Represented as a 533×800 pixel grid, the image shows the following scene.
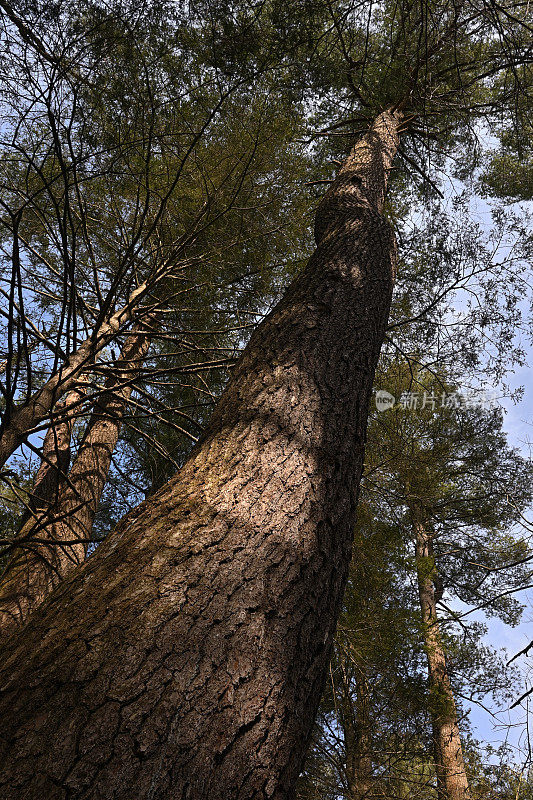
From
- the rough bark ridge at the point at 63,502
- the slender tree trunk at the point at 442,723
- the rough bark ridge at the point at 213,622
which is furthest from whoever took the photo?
the slender tree trunk at the point at 442,723

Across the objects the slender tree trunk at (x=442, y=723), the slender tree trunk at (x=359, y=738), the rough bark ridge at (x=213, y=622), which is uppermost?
the slender tree trunk at (x=442, y=723)

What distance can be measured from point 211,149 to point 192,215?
89 centimetres

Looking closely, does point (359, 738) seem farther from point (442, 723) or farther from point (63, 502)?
point (63, 502)

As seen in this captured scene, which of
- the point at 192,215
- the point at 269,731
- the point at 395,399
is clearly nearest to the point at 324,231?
the point at 269,731

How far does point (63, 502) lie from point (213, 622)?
295cm

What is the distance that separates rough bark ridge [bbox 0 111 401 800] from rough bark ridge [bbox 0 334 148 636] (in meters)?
0.66

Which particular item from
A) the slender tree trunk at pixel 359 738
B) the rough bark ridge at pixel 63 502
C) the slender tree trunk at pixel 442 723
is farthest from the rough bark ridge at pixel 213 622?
the slender tree trunk at pixel 442 723

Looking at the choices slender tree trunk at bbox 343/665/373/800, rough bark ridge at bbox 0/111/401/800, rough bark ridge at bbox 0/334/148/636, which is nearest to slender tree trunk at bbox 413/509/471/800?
slender tree trunk at bbox 343/665/373/800

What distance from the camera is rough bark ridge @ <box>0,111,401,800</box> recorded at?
81 cm

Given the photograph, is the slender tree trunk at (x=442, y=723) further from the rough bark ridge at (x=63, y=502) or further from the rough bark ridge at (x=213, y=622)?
the rough bark ridge at (x=213, y=622)

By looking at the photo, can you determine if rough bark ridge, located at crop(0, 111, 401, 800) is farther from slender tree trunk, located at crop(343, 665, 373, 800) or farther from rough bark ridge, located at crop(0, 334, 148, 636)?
slender tree trunk, located at crop(343, 665, 373, 800)

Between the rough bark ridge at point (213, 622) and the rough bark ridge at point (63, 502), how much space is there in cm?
66

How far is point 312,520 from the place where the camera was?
1.40 metres

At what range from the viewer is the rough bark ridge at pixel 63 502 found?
2.48 meters
